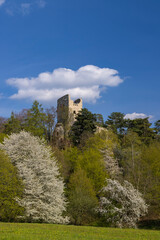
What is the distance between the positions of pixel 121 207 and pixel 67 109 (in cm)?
3916

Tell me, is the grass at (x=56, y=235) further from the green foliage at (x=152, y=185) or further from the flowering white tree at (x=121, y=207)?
the green foliage at (x=152, y=185)

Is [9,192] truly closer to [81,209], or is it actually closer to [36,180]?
[36,180]

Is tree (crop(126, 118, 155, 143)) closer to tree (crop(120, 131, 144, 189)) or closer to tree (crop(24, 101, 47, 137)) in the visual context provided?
tree (crop(120, 131, 144, 189))

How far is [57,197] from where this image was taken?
2222 centimetres

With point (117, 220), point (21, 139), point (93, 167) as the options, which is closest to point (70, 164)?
point (93, 167)

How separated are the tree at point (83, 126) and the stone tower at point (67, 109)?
15.1ft

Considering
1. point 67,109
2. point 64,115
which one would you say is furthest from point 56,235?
point 67,109

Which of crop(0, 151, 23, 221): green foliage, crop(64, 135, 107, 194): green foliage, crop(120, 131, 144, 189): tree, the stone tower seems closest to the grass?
crop(0, 151, 23, 221): green foliage

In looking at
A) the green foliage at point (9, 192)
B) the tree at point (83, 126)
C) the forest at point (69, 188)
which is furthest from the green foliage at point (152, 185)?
the tree at point (83, 126)

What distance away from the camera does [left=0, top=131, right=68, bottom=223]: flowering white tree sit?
2055 centimetres

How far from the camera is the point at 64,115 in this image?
185ft

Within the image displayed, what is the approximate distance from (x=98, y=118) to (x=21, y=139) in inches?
1232

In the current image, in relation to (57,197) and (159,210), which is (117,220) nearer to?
(57,197)

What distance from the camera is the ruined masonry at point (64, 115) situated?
4994 centimetres
